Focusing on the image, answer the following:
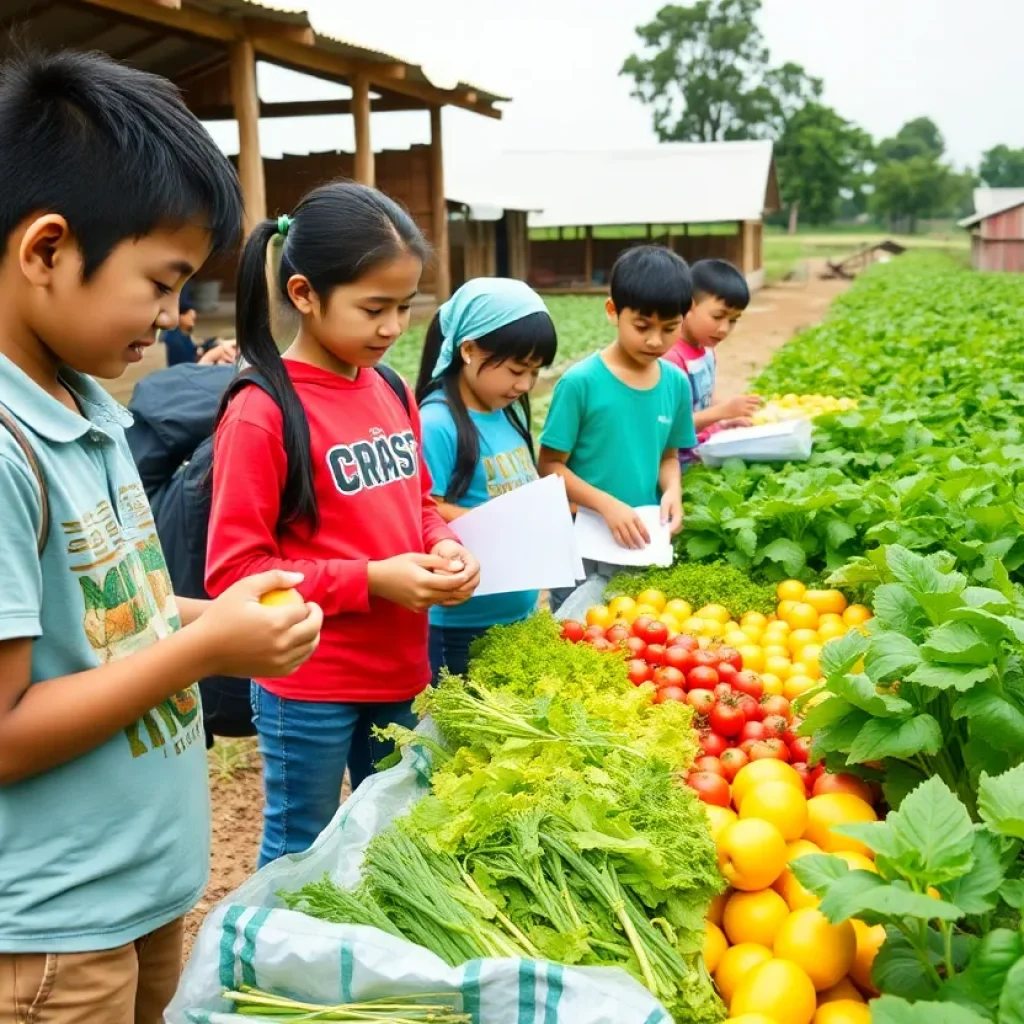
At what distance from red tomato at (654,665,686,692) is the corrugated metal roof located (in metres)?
32.6

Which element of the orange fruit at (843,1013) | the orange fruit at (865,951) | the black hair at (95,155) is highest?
the black hair at (95,155)

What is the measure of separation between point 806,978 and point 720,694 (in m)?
1.06

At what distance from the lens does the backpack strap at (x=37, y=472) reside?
146 cm

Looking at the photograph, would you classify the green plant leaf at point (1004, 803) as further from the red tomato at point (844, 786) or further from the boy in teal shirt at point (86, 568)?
the boy in teal shirt at point (86, 568)

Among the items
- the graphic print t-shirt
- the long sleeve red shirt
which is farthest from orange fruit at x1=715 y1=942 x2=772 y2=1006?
the graphic print t-shirt

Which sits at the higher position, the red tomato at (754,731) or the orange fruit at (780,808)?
the orange fruit at (780,808)

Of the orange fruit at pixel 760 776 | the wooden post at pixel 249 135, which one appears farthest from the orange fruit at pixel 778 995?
the wooden post at pixel 249 135

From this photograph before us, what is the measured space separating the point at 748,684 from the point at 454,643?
1.00 m

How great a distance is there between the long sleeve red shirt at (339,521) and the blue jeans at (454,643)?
0.66 metres

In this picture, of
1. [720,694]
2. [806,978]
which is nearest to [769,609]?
[720,694]

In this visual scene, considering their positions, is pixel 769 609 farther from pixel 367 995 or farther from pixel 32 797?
pixel 32 797

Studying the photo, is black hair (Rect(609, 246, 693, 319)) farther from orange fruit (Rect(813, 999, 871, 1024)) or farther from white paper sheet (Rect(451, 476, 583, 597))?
orange fruit (Rect(813, 999, 871, 1024))

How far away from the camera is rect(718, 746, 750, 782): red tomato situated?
2.52 metres

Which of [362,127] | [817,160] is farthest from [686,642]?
[817,160]
